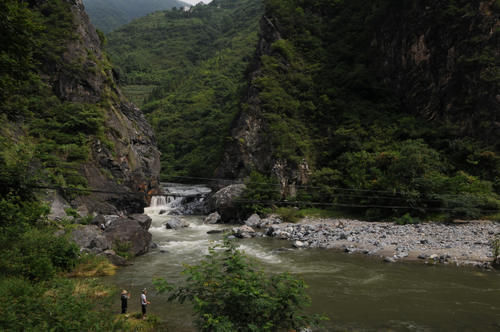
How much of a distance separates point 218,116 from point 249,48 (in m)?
44.2

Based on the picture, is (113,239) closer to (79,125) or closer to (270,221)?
(270,221)

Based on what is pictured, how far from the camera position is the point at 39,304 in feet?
23.6

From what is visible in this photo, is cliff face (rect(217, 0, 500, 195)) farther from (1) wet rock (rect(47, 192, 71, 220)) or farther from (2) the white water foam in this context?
(1) wet rock (rect(47, 192, 71, 220))

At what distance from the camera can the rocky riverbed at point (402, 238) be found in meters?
17.1

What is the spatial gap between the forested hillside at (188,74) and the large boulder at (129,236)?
16870mm

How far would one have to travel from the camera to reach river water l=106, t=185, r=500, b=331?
10414mm

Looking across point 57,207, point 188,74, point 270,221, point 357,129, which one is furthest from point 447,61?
point 188,74

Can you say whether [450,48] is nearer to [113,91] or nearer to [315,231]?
[315,231]

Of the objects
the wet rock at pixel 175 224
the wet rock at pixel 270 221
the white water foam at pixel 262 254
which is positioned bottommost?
the white water foam at pixel 262 254

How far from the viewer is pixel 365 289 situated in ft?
44.5

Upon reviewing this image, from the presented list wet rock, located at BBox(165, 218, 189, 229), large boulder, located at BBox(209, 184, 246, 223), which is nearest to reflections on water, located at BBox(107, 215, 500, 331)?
wet rock, located at BBox(165, 218, 189, 229)

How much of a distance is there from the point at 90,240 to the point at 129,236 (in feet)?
7.63

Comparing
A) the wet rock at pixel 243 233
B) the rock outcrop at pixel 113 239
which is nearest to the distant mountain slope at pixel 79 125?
the rock outcrop at pixel 113 239

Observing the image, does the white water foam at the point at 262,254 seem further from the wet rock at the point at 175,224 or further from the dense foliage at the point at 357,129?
the wet rock at the point at 175,224
